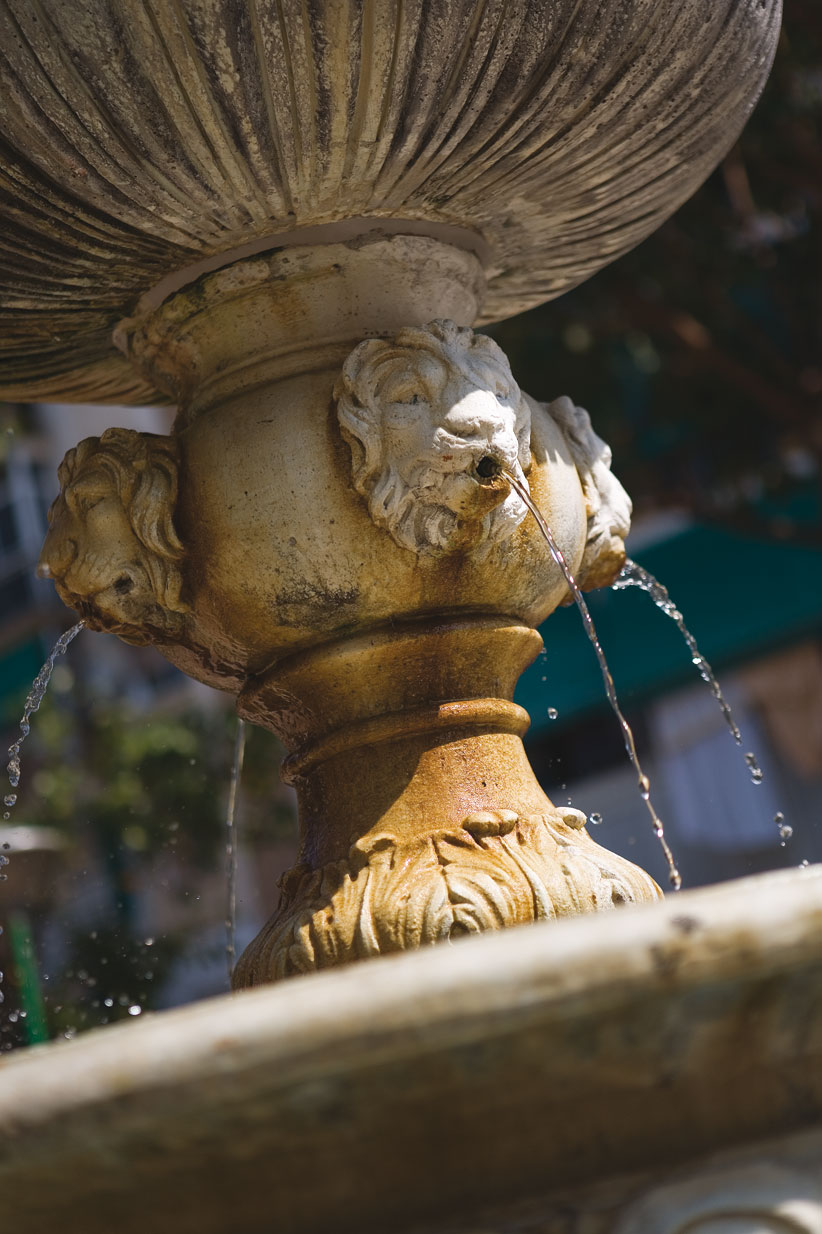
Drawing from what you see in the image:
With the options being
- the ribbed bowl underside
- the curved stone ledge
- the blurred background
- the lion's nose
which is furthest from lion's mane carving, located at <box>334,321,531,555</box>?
the blurred background

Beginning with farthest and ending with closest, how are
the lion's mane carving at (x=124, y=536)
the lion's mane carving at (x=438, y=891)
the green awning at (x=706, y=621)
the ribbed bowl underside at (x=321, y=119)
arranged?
the green awning at (x=706, y=621)
the lion's mane carving at (x=124, y=536)
the lion's mane carving at (x=438, y=891)
the ribbed bowl underside at (x=321, y=119)

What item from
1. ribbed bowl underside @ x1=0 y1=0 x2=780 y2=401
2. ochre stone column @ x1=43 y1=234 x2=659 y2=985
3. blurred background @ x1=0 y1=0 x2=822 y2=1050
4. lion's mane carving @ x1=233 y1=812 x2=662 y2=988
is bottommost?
lion's mane carving @ x1=233 y1=812 x2=662 y2=988

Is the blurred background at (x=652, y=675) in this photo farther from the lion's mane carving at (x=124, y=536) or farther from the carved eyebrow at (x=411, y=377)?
the carved eyebrow at (x=411, y=377)

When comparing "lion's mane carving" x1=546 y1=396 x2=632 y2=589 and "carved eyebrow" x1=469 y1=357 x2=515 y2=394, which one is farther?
"lion's mane carving" x1=546 y1=396 x2=632 y2=589

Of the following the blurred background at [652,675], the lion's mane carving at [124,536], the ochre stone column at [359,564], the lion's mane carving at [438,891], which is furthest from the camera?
the blurred background at [652,675]

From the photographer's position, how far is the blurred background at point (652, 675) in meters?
6.71

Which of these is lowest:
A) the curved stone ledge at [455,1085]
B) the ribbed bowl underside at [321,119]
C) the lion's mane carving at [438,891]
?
the curved stone ledge at [455,1085]

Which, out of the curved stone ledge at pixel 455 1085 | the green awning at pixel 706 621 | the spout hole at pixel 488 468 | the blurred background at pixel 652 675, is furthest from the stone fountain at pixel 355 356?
the green awning at pixel 706 621

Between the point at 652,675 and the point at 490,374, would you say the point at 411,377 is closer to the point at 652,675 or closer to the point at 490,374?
the point at 490,374

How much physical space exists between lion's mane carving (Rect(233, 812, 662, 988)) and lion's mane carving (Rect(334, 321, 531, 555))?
0.40 metres

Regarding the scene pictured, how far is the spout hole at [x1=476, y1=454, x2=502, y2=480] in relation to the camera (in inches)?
79.8

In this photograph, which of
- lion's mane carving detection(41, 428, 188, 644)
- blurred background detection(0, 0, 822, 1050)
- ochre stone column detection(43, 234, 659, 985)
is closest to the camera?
ochre stone column detection(43, 234, 659, 985)

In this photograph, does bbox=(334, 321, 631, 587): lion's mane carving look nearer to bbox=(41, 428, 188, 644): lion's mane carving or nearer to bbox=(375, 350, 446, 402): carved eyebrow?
bbox=(375, 350, 446, 402): carved eyebrow

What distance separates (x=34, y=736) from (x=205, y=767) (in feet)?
8.23
